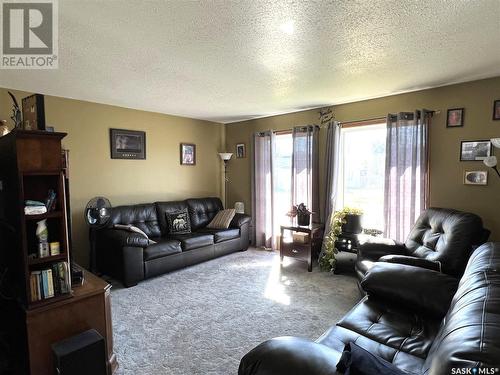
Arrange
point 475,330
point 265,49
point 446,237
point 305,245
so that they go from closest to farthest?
point 475,330, point 265,49, point 446,237, point 305,245

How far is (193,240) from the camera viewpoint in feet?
13.0

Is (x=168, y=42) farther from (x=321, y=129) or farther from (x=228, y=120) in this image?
(x=228, y=120)

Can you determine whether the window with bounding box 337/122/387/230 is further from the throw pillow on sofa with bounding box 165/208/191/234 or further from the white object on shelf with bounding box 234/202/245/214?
the throw pillow on sofa with bounding box 165/208/191/234

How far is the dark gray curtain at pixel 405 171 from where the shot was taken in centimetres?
325

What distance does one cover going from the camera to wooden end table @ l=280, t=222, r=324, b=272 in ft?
12.6

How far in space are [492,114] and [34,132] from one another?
13.4 feet

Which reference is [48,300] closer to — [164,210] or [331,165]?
[164,210]

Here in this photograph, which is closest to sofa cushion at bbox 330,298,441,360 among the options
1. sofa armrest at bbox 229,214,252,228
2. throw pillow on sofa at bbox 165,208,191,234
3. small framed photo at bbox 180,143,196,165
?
sofa armrest at bbox 229,214,252,228

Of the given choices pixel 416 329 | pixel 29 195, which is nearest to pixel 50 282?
pixel 29 195

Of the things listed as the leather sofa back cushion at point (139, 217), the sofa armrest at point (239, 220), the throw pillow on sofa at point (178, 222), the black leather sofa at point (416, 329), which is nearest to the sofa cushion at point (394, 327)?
the black leather sofa at point (416, 329)

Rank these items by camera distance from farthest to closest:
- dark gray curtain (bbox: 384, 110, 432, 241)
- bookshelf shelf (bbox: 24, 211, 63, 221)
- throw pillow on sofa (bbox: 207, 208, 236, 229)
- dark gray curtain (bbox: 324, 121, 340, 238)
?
throw pillow on sofa (bbox: 207, 208, 236, 229) → dark gray curtain (bbox: 324, 121, 340, 238) → dark gray curtain (bbox: 384, 110, 432, 241) → bookshelf shelf (bbox: 24, 211, 63, 221)

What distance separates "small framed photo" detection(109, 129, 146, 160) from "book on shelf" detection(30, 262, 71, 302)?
2.78 meters

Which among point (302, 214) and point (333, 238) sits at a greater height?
point (302, 214)

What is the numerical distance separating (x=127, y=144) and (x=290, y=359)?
4088 mm
